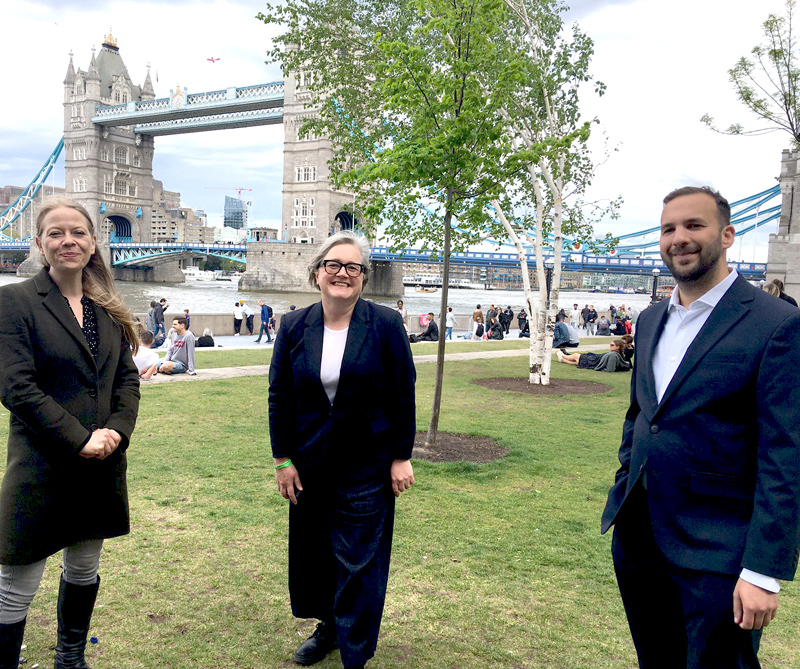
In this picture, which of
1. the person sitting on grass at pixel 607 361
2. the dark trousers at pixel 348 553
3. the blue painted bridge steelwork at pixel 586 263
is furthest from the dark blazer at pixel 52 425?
the blue painted bridge steelwork at pixel 586 263

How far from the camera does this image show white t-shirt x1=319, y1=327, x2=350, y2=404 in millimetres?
2984

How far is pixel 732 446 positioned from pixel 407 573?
2585mm

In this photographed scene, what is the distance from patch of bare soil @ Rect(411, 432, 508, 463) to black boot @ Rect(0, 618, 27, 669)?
15.1ft

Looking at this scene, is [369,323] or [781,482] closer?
[781,482]

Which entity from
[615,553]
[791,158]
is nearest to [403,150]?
[615,553]

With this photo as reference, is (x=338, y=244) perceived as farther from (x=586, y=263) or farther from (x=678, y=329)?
(x=586, y=263)

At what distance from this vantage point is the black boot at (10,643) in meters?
2.66

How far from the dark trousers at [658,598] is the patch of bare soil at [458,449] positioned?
4517mm

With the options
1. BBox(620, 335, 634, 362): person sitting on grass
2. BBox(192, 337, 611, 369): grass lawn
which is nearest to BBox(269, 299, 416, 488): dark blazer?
BBox(192, 337, 611, 369): grass lawn

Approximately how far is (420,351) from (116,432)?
15.9 metres

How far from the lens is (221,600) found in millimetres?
3754

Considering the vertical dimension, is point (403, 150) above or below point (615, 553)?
above

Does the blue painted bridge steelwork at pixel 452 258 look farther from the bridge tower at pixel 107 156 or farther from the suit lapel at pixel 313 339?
the suit lapel at pixel 313 339

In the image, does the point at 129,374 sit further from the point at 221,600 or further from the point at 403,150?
the point at 403,150
